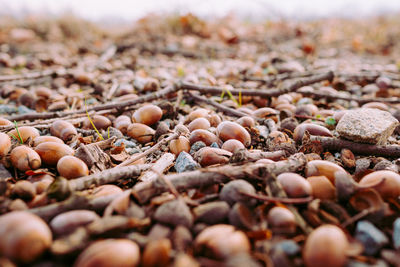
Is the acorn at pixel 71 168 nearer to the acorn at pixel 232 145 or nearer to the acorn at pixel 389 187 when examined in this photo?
the acorn at pixel 232 145

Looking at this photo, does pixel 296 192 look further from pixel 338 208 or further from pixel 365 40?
pixel 365 40

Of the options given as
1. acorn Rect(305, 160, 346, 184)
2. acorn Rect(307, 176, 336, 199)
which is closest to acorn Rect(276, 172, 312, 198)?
acorn Rect(307, 176, 336, 199)

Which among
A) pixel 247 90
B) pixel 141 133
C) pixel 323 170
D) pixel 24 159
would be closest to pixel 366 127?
pixel 323 170

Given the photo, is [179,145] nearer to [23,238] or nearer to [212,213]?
[212,213]

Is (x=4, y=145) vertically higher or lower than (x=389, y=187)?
higher

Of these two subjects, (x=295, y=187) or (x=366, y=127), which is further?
(x=366, y=127)

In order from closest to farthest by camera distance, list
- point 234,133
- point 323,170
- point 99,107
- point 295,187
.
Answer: point 295,187
point 323,170
point 234,133
point 99,107

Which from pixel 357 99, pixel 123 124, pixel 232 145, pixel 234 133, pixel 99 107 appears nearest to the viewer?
pixel 232 145

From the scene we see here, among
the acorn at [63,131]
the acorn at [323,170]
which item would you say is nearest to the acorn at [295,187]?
the acorn at [323,170]
